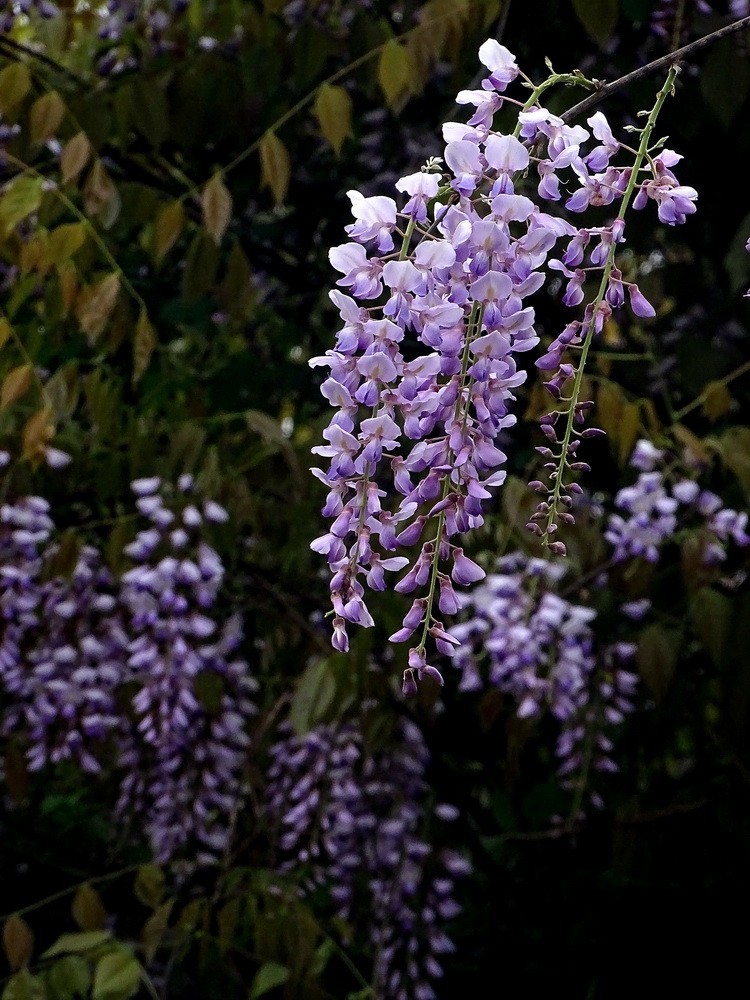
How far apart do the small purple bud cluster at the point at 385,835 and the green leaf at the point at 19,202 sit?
4.57 feet

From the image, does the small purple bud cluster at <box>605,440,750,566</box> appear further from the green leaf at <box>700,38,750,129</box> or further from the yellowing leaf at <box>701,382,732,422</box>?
the green leaf at <box>700,38,750,129</box>

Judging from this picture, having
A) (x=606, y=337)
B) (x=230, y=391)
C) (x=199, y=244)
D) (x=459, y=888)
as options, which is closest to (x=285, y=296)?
(x=230, y=391)

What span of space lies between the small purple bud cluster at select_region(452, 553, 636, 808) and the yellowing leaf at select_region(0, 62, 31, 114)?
126 cm

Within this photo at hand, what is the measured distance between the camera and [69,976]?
2088mm

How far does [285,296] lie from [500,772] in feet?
5.05

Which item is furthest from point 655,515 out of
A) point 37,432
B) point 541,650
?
point 37,432

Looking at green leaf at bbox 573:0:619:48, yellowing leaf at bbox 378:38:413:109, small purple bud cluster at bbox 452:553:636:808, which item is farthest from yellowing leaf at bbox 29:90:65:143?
small purple bud cluster at bbox 452:553:636:808

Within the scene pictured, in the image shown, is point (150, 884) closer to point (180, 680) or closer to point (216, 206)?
point (180, 680)

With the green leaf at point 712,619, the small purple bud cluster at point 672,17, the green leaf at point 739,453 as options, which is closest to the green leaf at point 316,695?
the green leaf at point 712,619

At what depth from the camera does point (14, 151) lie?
2.54 metres

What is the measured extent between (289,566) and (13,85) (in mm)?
1110

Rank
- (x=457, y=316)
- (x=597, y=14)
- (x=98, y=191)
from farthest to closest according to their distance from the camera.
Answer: (x=98, y=191) < (x=597, y=14) < (x=457, y=316)

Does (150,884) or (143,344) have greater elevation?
(143,344)

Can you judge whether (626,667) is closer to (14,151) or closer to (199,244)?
(199,244)
